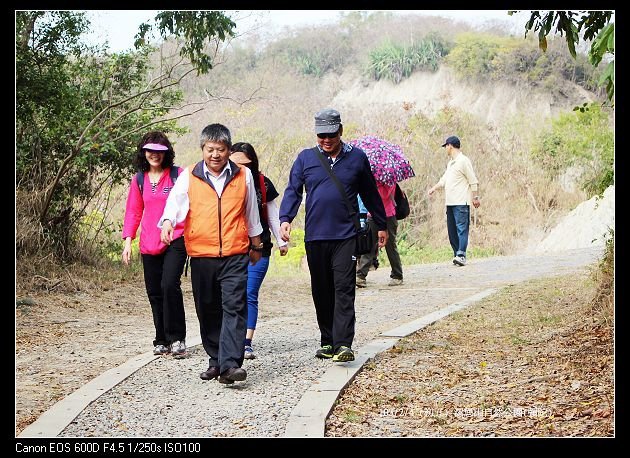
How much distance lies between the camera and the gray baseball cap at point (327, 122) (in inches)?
286

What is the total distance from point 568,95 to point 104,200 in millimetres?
28039

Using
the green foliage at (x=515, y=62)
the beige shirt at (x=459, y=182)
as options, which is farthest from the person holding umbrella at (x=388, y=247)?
the green foliage at (x=515, y=62)

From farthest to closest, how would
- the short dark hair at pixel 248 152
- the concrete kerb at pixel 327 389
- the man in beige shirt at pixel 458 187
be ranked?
the man in beige shirt at pixel 458 187, the short dark hair at pixel 248 152, the concrete kerb at pixel 327 389

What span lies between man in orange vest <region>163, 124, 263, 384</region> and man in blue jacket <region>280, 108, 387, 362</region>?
68cm

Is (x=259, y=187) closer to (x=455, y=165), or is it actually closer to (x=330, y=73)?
(x=455, y=165)

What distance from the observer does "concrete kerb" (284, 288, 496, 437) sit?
5.55m

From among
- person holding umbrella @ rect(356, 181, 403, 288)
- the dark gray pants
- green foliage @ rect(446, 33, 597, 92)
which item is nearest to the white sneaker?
person holding umbrella @ rect(356, 181, 403, 288)

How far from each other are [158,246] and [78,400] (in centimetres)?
174

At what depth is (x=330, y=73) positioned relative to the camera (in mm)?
44625

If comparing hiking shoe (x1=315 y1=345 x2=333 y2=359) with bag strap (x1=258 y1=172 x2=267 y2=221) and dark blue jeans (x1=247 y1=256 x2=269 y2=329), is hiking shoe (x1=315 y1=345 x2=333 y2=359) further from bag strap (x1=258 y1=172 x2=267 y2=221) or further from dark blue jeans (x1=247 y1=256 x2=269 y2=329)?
bag strap (x1=258 y1=172 x2=267 y2=221)

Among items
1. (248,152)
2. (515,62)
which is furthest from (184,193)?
(515,62)

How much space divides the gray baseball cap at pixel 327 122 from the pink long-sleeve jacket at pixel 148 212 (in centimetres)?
138

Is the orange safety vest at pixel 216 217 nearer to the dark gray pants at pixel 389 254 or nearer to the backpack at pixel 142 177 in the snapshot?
the backpack at pixel 142 177
